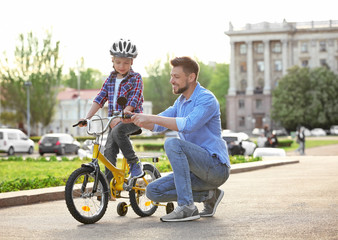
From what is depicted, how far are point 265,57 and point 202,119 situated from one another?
111741mm

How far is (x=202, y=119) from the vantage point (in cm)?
694

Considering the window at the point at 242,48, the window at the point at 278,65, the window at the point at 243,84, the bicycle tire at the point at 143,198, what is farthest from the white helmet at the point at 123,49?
the window at the point at 242,48

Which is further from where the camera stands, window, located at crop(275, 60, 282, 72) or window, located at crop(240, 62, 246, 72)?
window, located at crop(240, 62, 246, 72)

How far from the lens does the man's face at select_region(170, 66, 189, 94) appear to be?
7.10 m

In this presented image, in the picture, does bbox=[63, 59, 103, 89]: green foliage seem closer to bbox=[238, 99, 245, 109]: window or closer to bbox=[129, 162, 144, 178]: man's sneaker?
bbox=[238, 99, 245, 109]: window

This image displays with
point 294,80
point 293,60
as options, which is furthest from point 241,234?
point 293,60

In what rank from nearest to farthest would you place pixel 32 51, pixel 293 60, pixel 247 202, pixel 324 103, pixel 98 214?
pixel 98 214 → pixel 247 202 → pixel 32 51 → pixel 324 103 → pixel 293 60

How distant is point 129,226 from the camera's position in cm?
→ 718

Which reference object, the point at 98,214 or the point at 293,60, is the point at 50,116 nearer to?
the point at 293,60

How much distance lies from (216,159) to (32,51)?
64.6m

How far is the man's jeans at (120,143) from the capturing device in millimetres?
7523

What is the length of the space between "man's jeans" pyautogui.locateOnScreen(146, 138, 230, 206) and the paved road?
0.93 feet

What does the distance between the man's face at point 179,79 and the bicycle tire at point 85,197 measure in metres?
1.18

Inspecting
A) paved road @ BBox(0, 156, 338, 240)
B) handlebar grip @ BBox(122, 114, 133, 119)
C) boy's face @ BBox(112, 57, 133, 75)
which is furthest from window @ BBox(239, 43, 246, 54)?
handlebar grip @ BBox(122, 114, 133, 119)
